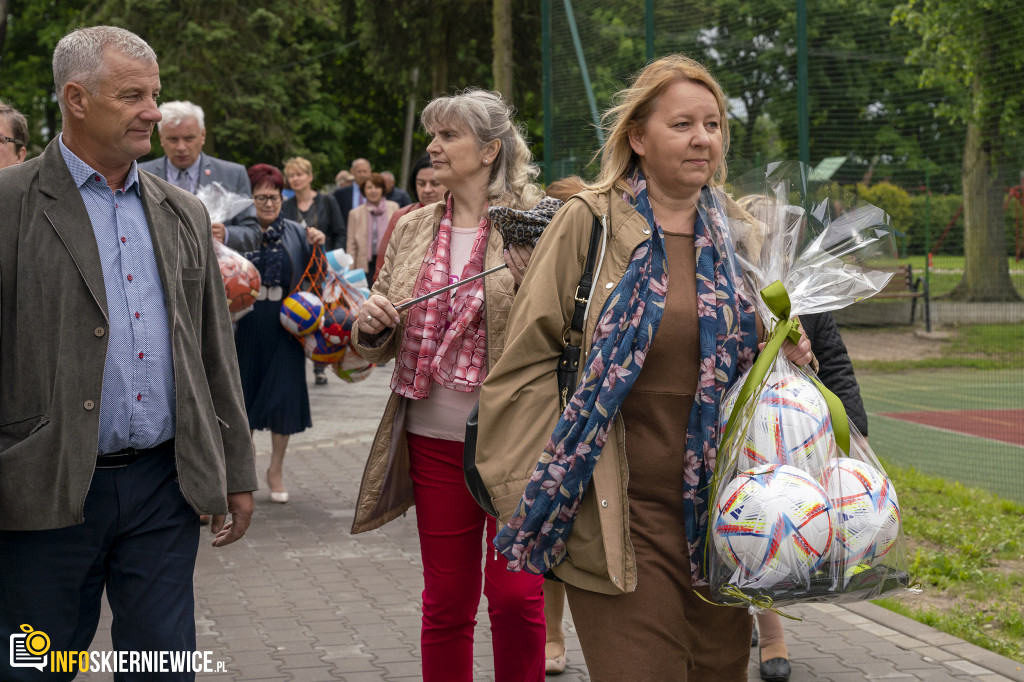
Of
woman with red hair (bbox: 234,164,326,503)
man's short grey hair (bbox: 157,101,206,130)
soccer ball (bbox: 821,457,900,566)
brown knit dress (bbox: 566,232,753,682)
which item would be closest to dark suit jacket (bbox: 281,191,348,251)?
woman with red hair (bbox: 234,164,326,503)

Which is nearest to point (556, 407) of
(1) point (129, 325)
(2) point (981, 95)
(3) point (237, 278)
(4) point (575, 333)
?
(4) point (575, 333)

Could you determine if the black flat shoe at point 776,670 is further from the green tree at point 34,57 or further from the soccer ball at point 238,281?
the green tree at point 34,57

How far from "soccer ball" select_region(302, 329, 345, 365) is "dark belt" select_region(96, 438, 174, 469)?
2.75 metres

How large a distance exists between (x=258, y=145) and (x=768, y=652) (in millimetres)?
28098

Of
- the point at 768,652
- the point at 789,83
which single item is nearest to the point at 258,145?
the point at 789,83

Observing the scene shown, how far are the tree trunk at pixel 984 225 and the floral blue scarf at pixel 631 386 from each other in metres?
7.77

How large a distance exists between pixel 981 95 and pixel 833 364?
6.55 meters

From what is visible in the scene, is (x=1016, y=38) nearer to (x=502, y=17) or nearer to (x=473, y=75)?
(x=502, y=17)

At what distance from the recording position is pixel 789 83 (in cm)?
1027

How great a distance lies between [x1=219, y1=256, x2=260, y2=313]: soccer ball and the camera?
6.61 m

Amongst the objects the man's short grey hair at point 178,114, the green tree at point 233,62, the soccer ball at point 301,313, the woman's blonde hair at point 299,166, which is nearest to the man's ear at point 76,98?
the man's short grey hair at point 178,114

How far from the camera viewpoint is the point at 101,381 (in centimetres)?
308

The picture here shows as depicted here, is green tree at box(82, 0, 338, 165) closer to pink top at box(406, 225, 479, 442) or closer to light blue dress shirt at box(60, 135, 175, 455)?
pink top at box(406, 225, 479, 442)

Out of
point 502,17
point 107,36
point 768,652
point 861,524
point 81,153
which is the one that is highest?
point 502,17
